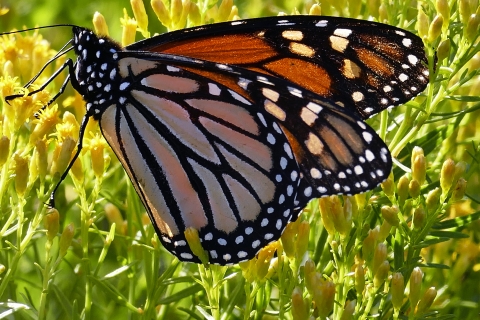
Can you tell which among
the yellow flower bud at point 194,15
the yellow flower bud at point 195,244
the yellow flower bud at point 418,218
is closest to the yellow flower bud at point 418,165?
the yellow flower bud at point 418,218

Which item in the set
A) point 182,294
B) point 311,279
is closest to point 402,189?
point 311,279

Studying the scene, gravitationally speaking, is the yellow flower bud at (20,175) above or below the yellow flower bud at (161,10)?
below

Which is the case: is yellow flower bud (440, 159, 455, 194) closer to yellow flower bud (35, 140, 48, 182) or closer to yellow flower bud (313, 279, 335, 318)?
yellow flower bud (313, 279, 335, 318)

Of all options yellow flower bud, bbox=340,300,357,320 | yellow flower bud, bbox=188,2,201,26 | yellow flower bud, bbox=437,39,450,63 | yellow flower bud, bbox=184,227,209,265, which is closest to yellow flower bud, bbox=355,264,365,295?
yellow flower bud, bbox=340,300,357,320

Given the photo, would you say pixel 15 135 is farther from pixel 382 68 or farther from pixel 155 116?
pixel 382 68

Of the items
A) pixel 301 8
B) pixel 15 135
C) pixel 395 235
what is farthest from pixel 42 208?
pixel 301 8

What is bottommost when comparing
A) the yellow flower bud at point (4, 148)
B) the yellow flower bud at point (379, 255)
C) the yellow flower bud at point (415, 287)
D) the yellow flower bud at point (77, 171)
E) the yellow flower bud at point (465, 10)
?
the yellow flower bud at point (415, 287)

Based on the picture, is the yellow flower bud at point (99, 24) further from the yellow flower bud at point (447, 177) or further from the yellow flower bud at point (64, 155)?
the yellow flower bud at point (447, 177)
